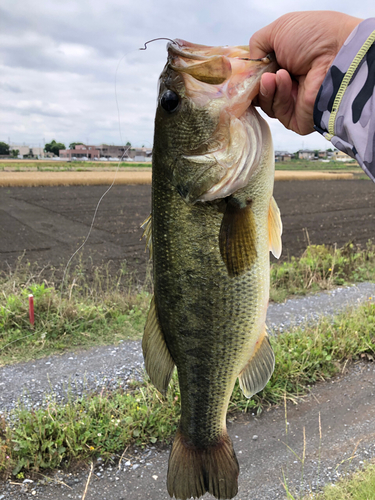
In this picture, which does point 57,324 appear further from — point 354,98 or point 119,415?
point 354,98

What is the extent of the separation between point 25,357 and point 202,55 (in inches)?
200

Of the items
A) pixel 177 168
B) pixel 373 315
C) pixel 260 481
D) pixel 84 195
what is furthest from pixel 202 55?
pixel 84 195

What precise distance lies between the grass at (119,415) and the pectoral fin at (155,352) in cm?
249

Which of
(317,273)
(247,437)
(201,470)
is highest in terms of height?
(201,470)

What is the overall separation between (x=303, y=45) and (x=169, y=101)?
2.41 feet

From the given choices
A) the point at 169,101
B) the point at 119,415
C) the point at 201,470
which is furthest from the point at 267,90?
the point at 119,415

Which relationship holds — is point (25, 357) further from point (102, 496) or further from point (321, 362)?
point (321, 362)

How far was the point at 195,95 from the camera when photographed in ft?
5.61

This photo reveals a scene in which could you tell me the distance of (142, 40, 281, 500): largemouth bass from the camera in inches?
67.6

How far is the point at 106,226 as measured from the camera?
1681cm

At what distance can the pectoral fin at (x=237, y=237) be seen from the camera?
176 cm

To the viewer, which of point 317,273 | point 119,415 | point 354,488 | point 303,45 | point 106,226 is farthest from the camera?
point 106,226

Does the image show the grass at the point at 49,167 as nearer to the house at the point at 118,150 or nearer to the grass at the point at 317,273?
the grass at the point at 317,273

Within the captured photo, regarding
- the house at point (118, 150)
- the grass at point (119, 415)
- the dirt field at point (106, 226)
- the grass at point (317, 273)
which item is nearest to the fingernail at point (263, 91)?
the house at point (118, 150)
